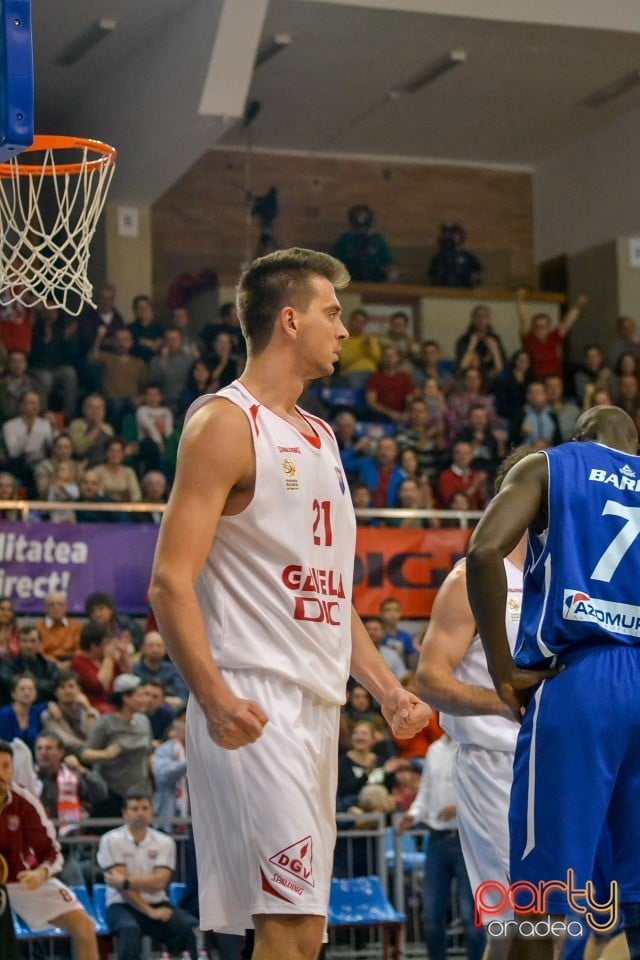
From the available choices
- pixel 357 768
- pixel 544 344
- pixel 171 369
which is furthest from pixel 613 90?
pixel 357 768

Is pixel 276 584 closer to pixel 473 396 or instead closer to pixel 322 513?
pixel 322 513

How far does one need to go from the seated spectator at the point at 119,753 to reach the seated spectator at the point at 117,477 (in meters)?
3.65

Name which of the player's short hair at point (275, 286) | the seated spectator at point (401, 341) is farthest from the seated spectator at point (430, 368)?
the player's short hair at point (275, 286)

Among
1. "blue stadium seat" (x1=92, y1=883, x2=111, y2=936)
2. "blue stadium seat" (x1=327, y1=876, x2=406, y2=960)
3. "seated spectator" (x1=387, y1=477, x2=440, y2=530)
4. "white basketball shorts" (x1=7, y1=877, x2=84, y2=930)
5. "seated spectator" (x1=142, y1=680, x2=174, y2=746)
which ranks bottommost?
"blue stadium seat" (x1=327, y1=876, x2=406, y2=960)

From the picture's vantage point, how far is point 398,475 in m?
15.9

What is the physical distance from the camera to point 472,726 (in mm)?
6246

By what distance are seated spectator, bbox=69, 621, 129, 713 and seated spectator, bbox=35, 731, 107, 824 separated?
3.45 feet

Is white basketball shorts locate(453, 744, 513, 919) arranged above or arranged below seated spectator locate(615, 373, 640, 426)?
below

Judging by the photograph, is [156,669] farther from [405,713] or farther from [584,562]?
[584,562]

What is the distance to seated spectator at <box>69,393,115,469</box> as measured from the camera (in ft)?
48.9

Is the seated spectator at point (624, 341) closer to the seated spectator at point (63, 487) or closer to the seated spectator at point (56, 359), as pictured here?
the seated spectator at point (56, 359)

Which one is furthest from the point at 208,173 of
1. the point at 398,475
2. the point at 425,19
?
the point at 398,475

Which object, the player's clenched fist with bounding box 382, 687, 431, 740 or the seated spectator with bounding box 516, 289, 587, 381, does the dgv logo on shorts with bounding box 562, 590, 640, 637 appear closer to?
the player's clenched fist with bounding box 382, 687, 431, 740

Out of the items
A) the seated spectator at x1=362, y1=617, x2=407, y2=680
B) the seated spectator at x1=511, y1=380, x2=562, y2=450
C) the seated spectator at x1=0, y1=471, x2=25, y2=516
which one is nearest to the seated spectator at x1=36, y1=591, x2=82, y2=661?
the seated spectator at x1=0, y1=471, x2=25, y2=516
